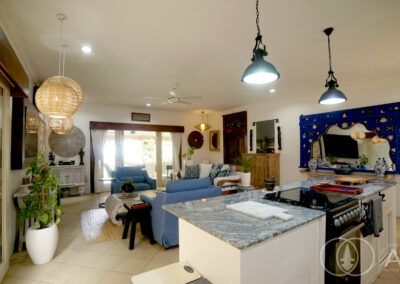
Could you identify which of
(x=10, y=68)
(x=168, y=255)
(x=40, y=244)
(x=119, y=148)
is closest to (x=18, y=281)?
(x=40, y=244)

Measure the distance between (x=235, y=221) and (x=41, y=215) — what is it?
8.01ft

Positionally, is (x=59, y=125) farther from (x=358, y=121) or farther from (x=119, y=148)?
(x=358, y=121)

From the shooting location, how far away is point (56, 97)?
1902mm

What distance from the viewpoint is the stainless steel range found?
1.45 m

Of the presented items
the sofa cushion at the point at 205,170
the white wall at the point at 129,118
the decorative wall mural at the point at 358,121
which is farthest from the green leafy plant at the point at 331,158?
the white wall at the point at 129,118

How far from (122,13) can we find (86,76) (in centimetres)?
227

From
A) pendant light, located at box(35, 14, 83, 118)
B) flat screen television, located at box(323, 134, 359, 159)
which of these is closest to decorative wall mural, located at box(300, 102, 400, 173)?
flat screen television, located at box(323, 134, 359, 159)

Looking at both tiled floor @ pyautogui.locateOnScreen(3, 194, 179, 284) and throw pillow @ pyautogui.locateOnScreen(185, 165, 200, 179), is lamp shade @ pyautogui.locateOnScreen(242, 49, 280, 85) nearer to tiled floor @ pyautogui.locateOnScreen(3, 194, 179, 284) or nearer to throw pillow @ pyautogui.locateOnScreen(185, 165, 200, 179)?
tiled floor @ pyautogui.locateOnScreen(3, 194, 179, 284)

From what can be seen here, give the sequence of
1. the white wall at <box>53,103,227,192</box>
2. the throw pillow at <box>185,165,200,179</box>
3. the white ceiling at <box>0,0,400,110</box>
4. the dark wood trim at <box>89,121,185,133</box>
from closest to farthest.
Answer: the white ceiling at <box>0,0,400,110</box>
the throw pillow at <box>185,165,200,179</box>
the white wall at <box>53,103,227,192</box>
the dark wood trim at <box>89,121,185,133</box>

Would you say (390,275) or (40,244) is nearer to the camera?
(390,275)

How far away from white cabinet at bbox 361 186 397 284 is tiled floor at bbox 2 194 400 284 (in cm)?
16

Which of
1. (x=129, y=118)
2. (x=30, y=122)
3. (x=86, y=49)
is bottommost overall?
(x=30, y=122)

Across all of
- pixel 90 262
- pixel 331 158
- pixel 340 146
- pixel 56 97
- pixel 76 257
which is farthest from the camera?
pixel 331 158

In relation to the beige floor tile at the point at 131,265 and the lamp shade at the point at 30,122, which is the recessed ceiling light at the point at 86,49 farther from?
the beige floor tile at the point at 131,265
